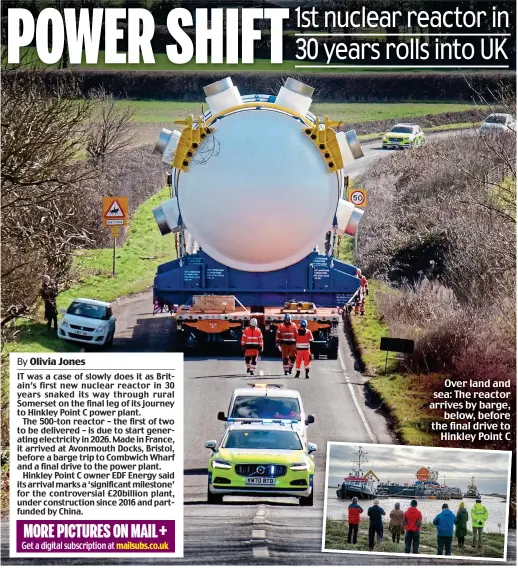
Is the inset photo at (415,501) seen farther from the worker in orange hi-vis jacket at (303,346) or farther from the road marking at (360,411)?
the worker in orange hi-vis jacket at (303,346)

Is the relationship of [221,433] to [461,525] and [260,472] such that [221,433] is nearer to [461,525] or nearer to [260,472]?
[260,472]

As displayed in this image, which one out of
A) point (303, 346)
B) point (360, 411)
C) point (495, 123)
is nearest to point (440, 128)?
point (495, 123)

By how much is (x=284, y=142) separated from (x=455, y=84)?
311 centimetres

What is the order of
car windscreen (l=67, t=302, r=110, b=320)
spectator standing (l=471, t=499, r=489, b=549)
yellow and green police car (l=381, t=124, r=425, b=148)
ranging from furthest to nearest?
yellow and green police car (l=381, t=124, r=425, b=148)
car windscreen (l=67, t=302, r=110, b=320)
spectator standing (l=471, t=499, r=489, b=549)

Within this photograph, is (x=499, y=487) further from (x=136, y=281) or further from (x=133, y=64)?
(x=136, y=281)

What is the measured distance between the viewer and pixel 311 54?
19344mm

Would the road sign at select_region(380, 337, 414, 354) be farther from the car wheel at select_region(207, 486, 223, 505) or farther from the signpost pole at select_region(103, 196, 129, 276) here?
the car wheel at select_region(207, 486, 223, 505)

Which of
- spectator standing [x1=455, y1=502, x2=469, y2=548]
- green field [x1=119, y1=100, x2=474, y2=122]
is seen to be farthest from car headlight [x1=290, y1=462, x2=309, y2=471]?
green field [x1=119, y1=100, x2=474, y2=122]

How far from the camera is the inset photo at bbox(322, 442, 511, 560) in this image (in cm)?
1689

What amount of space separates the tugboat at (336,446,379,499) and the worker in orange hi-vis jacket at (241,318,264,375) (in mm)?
4793

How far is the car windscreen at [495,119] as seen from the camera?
24219 mm

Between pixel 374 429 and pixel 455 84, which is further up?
pixel 455 84

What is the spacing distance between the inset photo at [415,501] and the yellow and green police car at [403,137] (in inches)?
515

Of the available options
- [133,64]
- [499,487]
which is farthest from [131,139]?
[499,487]
